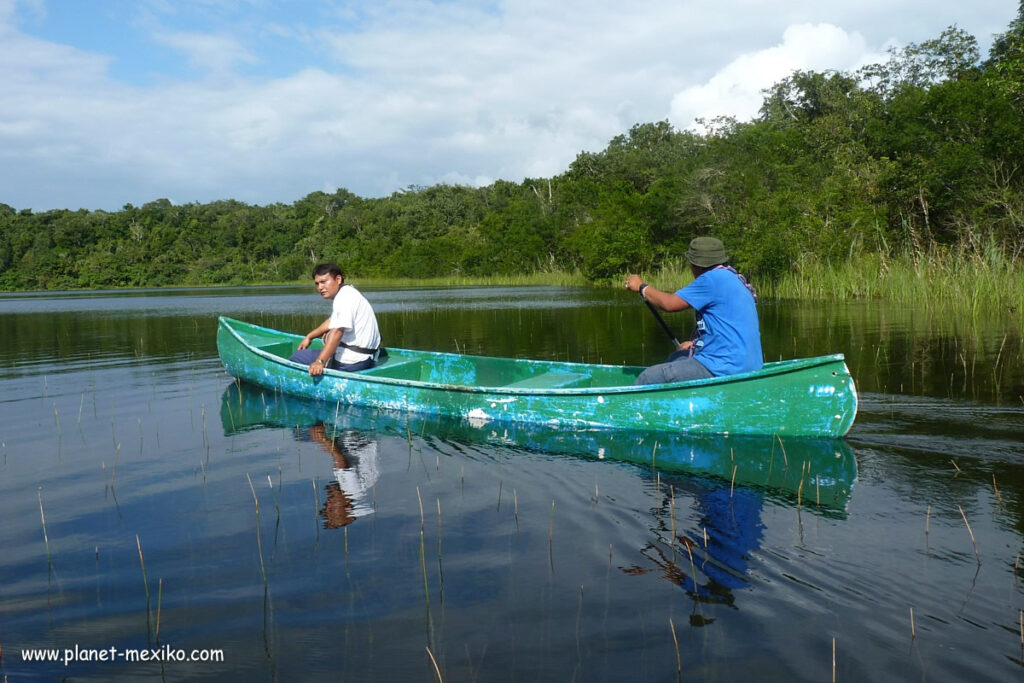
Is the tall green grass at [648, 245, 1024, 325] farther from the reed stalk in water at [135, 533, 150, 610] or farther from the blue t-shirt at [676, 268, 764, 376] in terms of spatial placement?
the reed stalk in water at [135, 533, 150, 610]

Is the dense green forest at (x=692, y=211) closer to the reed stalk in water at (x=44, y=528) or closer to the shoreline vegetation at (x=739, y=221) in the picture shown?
the shoreline vegetation at (x=739, y=221)

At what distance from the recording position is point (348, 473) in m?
6.14

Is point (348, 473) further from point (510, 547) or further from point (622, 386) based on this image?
point (622, 386)

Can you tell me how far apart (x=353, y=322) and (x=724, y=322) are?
13.9 feet

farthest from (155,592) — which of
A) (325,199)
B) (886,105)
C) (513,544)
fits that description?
(325,199)

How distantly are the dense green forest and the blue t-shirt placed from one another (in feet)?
36.5

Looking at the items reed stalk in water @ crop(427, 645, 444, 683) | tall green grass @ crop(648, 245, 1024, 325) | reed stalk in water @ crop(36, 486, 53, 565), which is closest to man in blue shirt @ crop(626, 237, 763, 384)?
reed stalk in water @ crop(427, 645, 444, 683)

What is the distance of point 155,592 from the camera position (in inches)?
156

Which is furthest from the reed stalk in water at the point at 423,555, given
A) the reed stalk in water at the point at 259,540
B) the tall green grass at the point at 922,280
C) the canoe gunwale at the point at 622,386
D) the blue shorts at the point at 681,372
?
the tall green grass at the point at 922,280

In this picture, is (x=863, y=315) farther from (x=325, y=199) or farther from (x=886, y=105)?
(x=325, y=199)

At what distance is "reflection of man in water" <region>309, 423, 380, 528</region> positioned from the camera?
202 inches

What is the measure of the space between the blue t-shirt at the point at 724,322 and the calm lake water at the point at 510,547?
69cm

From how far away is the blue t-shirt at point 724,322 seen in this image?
20.7ft

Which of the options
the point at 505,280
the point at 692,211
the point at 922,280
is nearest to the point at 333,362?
the point at 922,280
